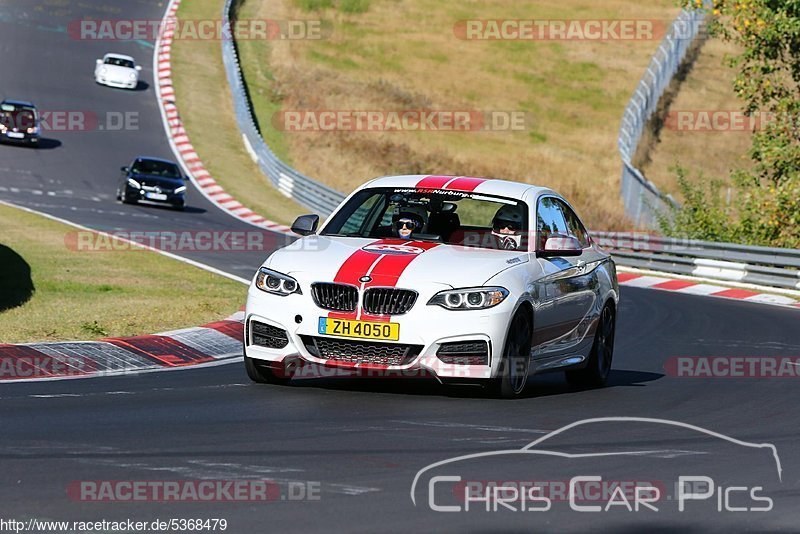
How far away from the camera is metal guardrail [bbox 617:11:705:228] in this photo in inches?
1447

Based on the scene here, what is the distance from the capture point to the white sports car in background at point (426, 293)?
32.8 feet

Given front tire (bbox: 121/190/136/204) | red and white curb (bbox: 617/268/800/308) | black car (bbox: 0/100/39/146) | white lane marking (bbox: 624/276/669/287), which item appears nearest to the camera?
red and white curb (bbox: 617/268/800/308)

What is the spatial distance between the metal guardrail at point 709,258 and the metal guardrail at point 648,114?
411 cm

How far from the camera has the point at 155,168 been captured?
115ft

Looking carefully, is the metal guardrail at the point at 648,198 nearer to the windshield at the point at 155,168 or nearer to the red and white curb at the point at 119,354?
the windshield at the point at 155,168

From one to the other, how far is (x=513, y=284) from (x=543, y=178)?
37369mm

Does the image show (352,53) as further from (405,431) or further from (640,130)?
(405,431)

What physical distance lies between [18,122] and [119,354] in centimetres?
3069

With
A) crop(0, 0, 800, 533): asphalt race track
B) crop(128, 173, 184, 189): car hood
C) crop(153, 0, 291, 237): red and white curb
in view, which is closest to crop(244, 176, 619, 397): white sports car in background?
crop(0, 0, 800, 533): asphalt race track

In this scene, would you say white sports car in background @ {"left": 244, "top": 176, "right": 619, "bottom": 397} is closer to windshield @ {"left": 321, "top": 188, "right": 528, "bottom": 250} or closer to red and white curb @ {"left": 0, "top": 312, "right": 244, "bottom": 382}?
windshield @ {"left": 321, "top": 188, "right": 528, "bottom": 250}

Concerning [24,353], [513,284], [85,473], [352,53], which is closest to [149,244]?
[24,353]

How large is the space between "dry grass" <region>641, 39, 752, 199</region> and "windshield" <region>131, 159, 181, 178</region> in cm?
1937

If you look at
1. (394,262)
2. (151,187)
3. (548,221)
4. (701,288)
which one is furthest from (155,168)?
(394,262)

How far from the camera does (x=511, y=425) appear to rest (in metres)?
9.27
